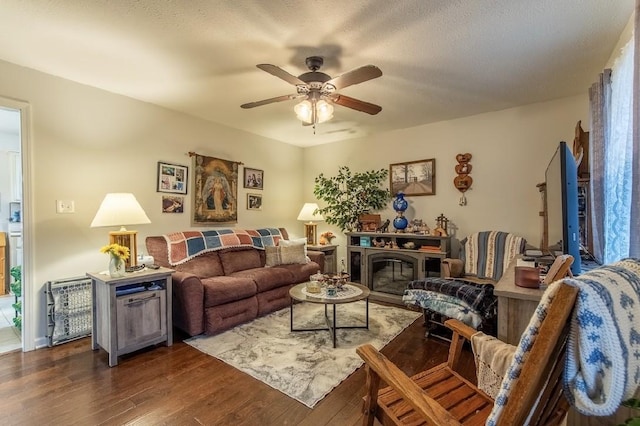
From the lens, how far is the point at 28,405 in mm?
1808

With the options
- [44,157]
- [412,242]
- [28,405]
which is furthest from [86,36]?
[412,242]

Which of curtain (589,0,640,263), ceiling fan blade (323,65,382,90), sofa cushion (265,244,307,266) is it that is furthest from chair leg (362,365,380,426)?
sofa cushion (265,244,307,266)

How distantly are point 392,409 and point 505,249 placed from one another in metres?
2.75

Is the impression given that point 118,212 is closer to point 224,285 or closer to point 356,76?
point 224,285

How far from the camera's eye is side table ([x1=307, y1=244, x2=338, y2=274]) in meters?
4.60

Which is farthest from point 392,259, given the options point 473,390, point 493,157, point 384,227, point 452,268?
point 473,390

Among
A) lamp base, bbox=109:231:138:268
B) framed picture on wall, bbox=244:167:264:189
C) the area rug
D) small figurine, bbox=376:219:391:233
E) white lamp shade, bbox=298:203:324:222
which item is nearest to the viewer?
the area rug

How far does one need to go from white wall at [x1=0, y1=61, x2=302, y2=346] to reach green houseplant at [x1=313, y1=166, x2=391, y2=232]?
199 centimetres

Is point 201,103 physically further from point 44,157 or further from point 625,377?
point 625,377

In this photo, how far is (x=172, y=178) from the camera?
11.8 ft

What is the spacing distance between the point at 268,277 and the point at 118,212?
5.33ft

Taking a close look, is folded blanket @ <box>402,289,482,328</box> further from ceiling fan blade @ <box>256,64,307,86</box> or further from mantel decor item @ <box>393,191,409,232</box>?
ceiling fan blade @ <box>256,64,307,86</box>

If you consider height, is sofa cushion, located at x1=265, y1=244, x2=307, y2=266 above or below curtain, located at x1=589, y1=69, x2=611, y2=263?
below

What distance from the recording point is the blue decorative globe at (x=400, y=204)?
410cm
